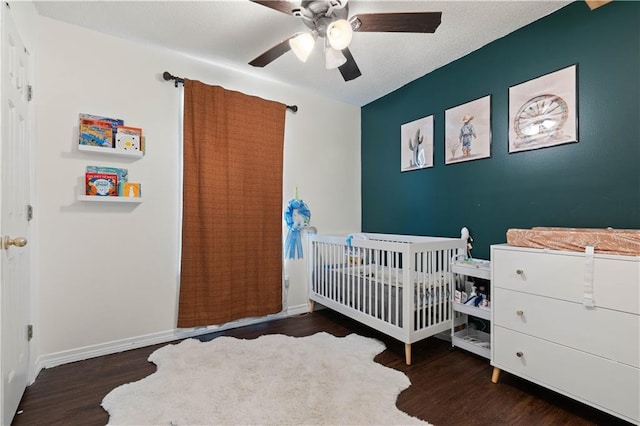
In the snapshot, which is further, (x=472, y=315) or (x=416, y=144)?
(x=416, y=144)

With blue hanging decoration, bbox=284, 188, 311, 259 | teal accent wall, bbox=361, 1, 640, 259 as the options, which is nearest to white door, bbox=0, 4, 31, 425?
blue hanging decoration, bbox=284, 188, 311, 259

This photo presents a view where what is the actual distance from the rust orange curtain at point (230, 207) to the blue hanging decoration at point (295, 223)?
0.14 metres

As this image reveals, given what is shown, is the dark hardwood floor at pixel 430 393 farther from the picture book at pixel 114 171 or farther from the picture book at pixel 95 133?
the picture book at pixel 95 133

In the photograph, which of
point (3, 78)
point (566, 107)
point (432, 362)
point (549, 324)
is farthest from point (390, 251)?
point (3, 78)

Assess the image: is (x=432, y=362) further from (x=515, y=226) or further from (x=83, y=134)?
(x=83, y=134)

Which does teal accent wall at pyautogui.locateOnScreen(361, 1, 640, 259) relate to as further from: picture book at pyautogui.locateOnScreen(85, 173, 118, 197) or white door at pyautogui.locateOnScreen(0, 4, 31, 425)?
white door at pyautogui.locateOnScreen(0, 4, 31, 425)

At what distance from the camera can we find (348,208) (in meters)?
3.56

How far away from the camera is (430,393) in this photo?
1.72 m

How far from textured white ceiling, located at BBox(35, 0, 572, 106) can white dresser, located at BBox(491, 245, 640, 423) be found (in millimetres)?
1569

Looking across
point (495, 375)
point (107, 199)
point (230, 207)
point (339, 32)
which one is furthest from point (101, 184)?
point (495, 375)

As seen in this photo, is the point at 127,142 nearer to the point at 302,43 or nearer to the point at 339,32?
the point at 302,43

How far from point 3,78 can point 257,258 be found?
1990 mm

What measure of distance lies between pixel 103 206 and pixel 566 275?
9.83 feet

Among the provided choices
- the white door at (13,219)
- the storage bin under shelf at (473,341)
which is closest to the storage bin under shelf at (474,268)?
the storage bin under shelf at (473,341)
